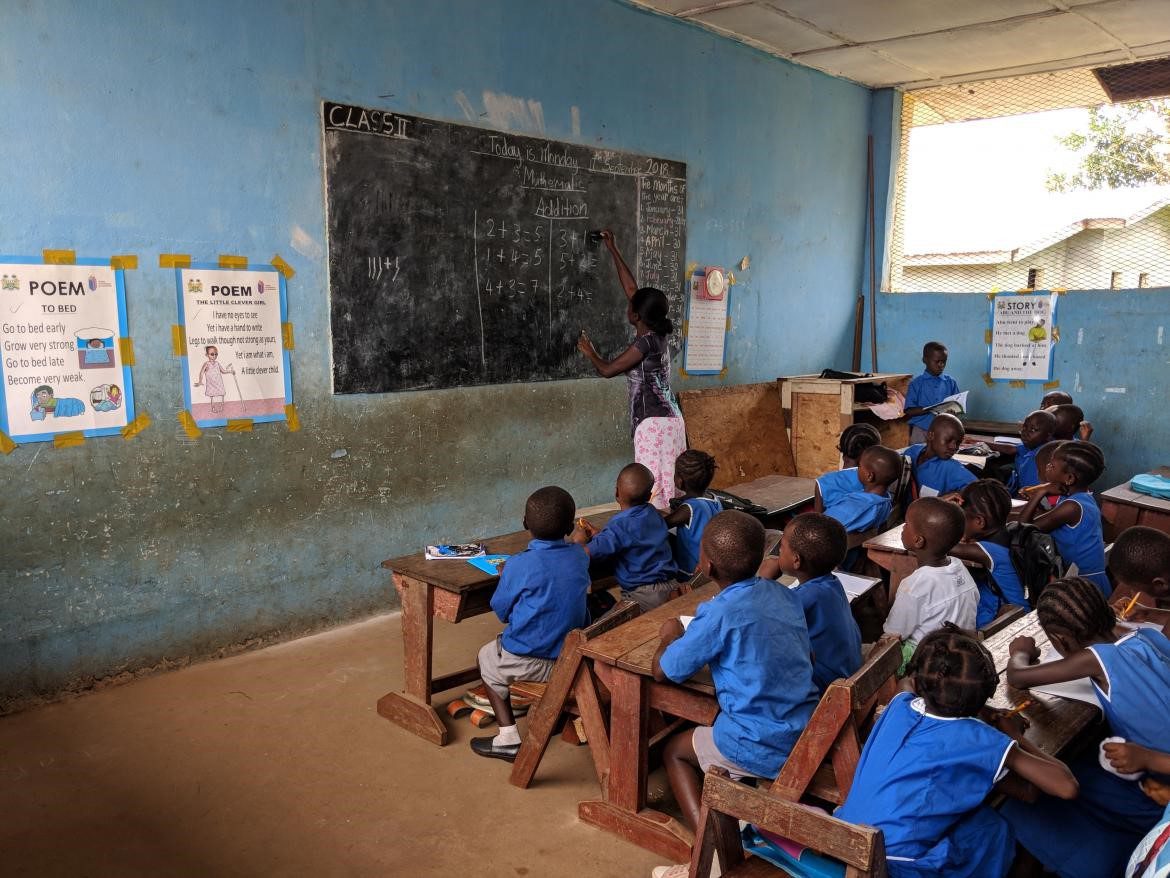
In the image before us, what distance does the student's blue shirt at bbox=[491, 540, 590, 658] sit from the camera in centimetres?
296

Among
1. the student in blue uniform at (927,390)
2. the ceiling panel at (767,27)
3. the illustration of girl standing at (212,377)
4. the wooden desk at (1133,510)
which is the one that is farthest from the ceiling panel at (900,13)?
the illustration of girl standing at (212,377)

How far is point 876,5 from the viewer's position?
18.0 ft

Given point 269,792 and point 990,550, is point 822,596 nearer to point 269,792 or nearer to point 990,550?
point 990,550

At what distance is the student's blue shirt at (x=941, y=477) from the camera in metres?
4.55

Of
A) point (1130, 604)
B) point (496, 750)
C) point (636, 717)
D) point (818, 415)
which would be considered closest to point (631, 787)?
point (636, 717)

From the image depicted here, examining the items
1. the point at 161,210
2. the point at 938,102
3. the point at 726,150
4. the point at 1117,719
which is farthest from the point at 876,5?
the point at 1117,719

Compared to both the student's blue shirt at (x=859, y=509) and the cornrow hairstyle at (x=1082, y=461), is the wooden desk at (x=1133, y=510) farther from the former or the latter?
the student's blue shirt at (x=859, y=509)

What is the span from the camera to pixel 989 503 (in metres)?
3.31

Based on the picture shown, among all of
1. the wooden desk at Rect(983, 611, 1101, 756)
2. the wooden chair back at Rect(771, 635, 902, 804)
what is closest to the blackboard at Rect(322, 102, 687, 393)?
the wooden chair back at Rect(771, 635, 902, 804)

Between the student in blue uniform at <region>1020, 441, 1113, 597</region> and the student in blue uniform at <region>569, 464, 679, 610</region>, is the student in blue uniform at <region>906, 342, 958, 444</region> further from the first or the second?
the student in blue uniform at <region>569, 464, 679, 610</region>

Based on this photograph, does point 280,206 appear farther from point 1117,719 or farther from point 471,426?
point 1117,719

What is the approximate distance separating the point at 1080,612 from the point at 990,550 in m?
1.19

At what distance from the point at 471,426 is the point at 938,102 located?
5534 millimetres

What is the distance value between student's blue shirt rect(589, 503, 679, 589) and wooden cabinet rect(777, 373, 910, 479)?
3297 millimetres
